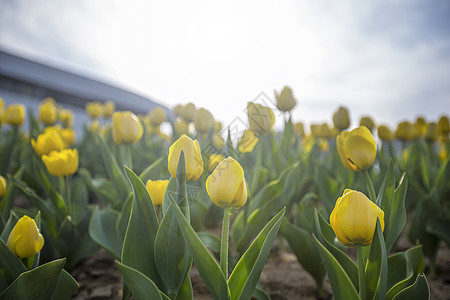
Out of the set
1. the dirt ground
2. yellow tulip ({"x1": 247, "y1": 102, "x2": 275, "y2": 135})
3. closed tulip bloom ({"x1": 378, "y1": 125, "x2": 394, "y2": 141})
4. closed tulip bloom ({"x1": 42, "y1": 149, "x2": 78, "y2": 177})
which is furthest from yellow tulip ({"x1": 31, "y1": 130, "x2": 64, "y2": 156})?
closed tulip bloom ({"x1": 378, "y1": 125, "x2": 394, "y2": 141})

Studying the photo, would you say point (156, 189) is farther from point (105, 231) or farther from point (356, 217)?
point (356, 217)

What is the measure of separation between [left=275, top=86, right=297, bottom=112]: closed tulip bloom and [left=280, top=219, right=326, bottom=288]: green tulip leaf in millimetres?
653

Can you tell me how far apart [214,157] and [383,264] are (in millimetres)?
569

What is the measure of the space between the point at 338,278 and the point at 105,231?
2.97ft

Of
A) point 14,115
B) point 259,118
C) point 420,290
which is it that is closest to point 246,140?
point 259,118

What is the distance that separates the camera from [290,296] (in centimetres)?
119

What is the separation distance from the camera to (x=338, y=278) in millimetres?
687

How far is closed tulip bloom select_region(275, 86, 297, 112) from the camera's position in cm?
151

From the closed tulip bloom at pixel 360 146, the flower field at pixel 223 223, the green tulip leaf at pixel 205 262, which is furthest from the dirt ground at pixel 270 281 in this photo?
the closed tulip bloom at pixel 360 146

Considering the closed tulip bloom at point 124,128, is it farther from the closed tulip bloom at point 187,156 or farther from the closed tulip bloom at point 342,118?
the closed tulip bloom at point 342,118

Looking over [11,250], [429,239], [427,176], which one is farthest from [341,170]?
[11,250]

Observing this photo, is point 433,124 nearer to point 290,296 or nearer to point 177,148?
point 290,296

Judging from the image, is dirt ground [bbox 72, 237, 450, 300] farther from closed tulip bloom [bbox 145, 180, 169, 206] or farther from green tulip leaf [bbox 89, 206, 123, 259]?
closed tulip bloom [bbox 145, 180, 169, 206]

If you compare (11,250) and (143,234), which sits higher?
(143,234)
